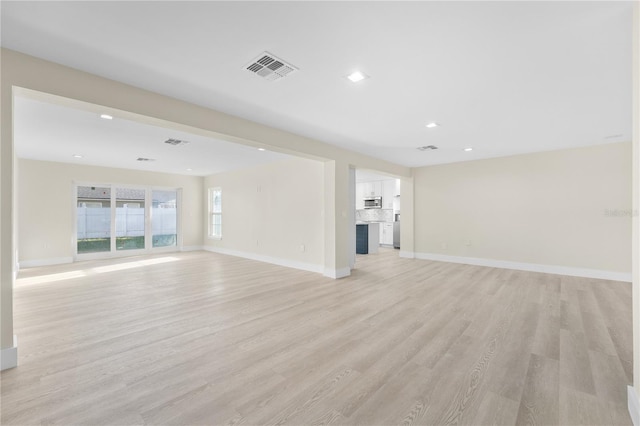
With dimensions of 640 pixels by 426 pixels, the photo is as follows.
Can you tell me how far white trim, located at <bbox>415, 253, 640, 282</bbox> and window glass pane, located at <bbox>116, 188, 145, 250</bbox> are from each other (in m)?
8.49

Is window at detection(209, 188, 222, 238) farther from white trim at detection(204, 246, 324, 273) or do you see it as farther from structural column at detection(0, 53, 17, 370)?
structural column at detection(0, 53, 17, 370)

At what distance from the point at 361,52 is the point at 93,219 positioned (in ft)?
28.1

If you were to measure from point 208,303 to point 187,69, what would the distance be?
280 centimetres

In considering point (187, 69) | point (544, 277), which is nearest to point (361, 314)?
point (187, 69)

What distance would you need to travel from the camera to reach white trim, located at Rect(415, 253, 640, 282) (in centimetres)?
477

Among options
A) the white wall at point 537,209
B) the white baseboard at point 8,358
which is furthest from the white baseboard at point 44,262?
the white wall at point 537,209

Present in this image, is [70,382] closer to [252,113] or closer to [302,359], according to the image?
[302,359]

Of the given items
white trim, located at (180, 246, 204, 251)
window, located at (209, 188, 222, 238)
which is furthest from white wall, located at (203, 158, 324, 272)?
white trim, located at (180, 246, 204, 251)

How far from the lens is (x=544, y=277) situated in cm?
495

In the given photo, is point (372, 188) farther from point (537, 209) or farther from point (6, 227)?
point (6, 227)

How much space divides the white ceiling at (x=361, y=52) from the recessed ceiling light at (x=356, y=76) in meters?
0.08

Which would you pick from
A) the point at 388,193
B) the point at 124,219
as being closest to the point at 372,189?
the point at 388,193

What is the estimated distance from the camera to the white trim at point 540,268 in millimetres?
4766

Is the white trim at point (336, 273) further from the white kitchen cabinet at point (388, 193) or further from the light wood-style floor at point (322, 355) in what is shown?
the white kitchen cabinet at point (388, 193)
